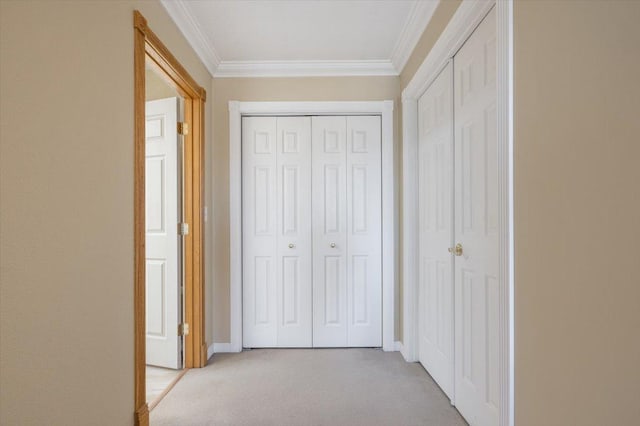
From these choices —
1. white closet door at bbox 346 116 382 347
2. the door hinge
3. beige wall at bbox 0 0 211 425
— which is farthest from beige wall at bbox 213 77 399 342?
beige wall at bbox 0 0 211 425

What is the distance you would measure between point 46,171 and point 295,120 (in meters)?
2.30

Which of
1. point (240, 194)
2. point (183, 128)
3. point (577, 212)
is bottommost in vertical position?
point (577, 212)

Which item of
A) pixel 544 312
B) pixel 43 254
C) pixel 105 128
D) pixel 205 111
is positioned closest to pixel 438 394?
pixel 544 312

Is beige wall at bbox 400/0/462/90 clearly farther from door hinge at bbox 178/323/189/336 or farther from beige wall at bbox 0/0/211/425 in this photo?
door hinge at bbox 178/323/189/336

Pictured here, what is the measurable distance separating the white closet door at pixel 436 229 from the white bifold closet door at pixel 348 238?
513 millimetres

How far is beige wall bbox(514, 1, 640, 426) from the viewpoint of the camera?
0.85 meters

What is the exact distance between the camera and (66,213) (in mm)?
1283

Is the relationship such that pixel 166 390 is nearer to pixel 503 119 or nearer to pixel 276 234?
pixel 276 234

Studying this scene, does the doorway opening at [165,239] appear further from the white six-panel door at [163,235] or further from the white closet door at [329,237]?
the white closet door at [329,237]

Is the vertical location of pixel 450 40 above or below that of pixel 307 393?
above

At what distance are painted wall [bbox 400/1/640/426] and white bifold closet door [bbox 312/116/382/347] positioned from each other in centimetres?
192

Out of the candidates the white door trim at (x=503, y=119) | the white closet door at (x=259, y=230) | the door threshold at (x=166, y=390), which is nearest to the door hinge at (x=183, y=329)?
the door threshold at (x=166, y=390)

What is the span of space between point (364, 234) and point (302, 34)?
176cm

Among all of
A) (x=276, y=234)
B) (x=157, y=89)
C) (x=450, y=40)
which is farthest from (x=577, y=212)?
(x=157, y=89)
